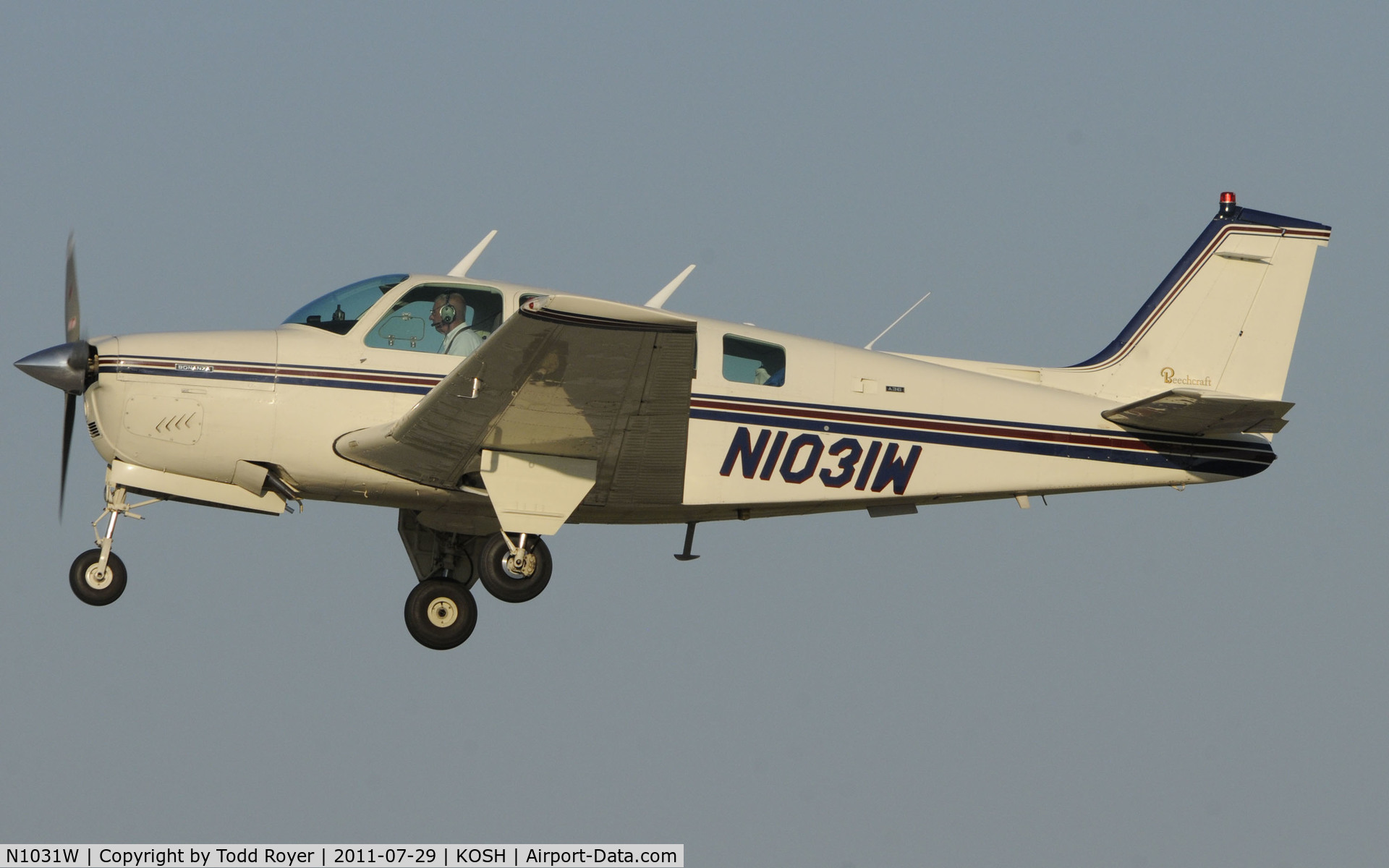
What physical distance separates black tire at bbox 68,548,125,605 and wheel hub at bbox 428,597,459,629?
91.9 inches

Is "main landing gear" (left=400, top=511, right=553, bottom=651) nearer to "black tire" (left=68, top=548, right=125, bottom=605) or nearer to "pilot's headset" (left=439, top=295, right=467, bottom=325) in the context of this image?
"pilot's headset" (left=439, top=295, right=467, bottom=325)

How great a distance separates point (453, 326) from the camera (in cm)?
1223

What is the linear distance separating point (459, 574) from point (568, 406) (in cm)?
340

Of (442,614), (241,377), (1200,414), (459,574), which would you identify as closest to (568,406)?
(241,377)

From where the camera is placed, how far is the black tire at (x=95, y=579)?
12258mm

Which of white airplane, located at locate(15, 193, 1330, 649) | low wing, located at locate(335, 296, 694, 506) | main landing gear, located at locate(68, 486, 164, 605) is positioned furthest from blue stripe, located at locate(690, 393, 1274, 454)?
main landing gear, located at locate(68, 486, 164, 605)

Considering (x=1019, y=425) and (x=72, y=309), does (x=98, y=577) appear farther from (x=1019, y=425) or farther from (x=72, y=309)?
(x=1019, y=425)

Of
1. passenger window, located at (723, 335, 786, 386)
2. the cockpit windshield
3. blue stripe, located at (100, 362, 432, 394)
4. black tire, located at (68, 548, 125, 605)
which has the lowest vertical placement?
black tire, located at (68, 548, 125, 605)

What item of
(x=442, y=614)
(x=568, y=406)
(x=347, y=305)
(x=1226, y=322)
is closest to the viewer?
(x=568, y=406)

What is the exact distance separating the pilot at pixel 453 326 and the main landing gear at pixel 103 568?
2.44 metres

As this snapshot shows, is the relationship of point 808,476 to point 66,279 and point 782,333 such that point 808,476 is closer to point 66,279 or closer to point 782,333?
point 782,333

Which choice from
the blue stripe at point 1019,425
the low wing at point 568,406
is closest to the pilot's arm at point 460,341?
the low wing at point 568,406

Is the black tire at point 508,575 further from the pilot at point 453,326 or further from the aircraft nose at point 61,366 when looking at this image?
the aircraft nose at point 61,366

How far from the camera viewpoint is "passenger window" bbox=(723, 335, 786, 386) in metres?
12.5
